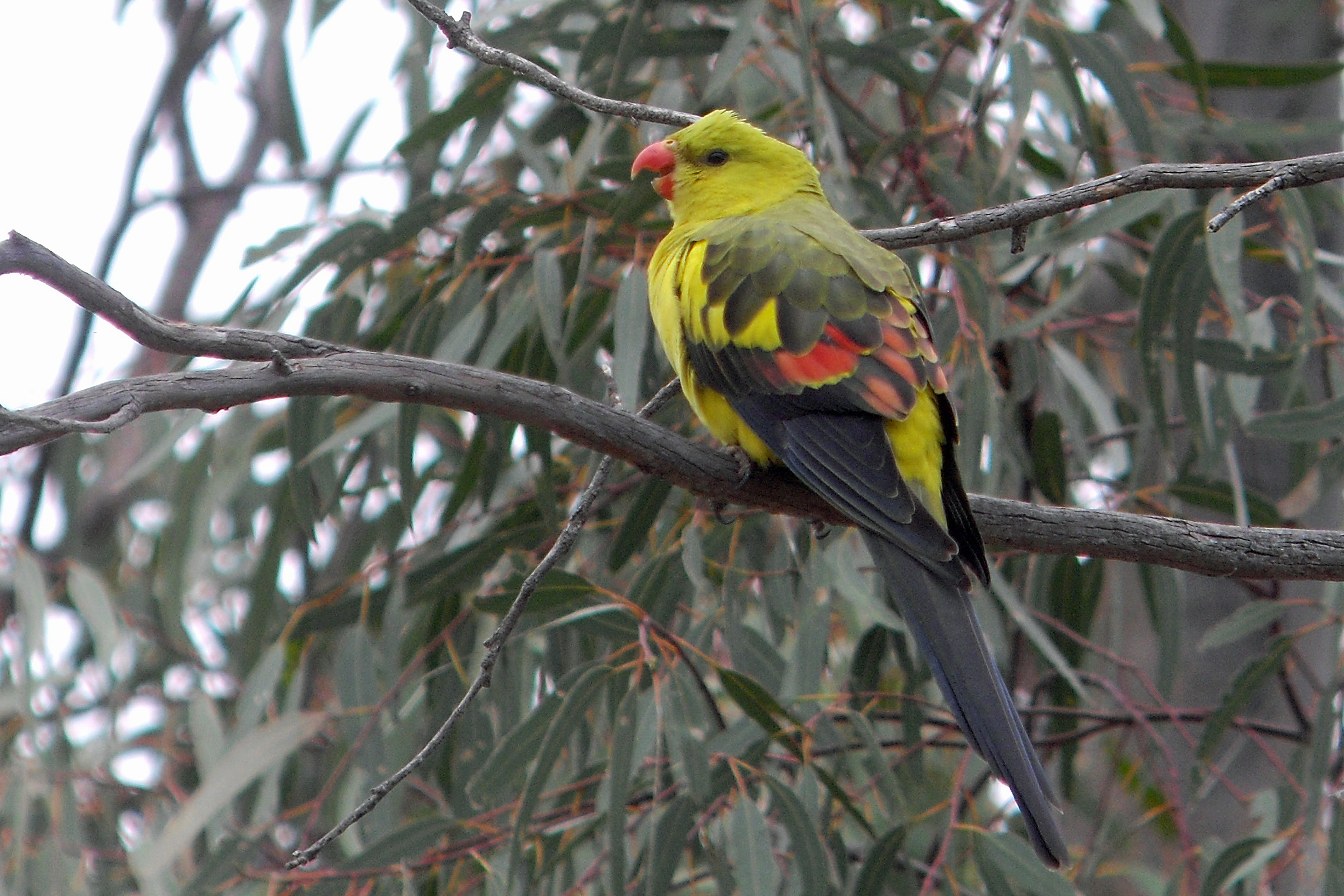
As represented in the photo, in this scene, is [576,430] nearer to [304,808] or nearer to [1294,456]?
[304,808]

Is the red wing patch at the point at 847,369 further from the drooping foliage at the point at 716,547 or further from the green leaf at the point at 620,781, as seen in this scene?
the green leaf at the point at 620,781

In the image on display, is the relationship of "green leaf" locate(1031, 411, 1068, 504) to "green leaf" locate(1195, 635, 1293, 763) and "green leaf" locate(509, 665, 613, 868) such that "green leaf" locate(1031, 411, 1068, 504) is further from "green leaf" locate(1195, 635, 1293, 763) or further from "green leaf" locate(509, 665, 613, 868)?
"green leaf" locate(509, 665, 613, 868)

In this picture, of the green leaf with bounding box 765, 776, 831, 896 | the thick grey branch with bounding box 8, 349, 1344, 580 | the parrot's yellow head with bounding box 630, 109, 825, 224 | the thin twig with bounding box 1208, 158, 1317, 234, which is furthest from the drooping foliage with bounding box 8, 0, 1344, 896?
the thin twig with bounding box 1208, 158, 1317, 234

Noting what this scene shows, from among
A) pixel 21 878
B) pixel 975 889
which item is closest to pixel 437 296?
pixel 21 878

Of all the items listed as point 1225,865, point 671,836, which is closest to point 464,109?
point 671,836

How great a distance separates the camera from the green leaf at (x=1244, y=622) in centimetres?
266

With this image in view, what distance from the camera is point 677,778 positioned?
2.52 meters

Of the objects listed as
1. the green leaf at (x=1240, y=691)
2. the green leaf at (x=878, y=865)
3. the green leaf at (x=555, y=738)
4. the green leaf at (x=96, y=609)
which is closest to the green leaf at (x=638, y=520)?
the green leaf at (x=555, y=738)

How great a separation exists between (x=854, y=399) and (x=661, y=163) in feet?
2.96

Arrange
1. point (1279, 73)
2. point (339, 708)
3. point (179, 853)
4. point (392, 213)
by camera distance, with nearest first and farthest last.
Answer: point (179, 853), point (1279, 73), point (392, 213), point (339, 708)

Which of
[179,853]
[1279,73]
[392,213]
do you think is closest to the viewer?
[179,853]

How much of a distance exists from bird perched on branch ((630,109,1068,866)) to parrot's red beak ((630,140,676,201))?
0.60 feet

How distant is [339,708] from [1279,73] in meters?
2.75

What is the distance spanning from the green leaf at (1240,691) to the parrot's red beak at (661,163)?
5.16 ft
